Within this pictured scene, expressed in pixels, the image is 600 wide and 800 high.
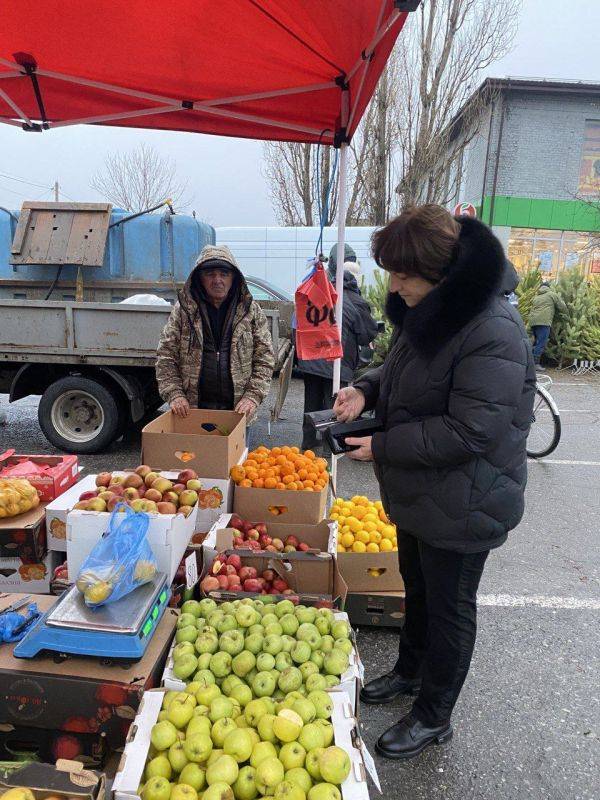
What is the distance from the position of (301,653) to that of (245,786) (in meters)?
0.49

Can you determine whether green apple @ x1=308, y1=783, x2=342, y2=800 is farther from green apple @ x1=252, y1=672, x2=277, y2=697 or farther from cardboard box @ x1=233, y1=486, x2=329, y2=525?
cardboard box @ x1=233, y1=486, x2=329, y2=525

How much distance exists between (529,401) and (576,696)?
171cm

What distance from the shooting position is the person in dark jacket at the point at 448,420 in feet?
5.74

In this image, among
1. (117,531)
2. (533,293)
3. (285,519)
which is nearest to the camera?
(117,531)

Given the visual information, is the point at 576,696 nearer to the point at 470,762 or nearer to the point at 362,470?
the point at 470,762

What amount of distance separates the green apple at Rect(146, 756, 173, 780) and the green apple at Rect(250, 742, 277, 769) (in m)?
0.23

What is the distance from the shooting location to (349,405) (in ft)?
7.59

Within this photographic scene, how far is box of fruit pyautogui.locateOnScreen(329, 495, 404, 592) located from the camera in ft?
9.55

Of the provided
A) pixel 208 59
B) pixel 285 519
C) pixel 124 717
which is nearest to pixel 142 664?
pixel 124 717

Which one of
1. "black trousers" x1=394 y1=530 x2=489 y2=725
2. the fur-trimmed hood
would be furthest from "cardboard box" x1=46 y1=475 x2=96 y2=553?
the fur-trimmed hood

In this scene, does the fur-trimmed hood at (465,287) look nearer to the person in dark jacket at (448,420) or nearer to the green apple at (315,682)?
the person in dark jacket at (448,420)

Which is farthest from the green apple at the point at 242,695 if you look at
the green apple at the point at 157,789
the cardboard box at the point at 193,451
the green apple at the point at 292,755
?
the cardboard box at the point at 193,451

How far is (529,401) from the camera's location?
1.88 meters

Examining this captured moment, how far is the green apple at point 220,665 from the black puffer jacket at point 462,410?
792 millimetres
